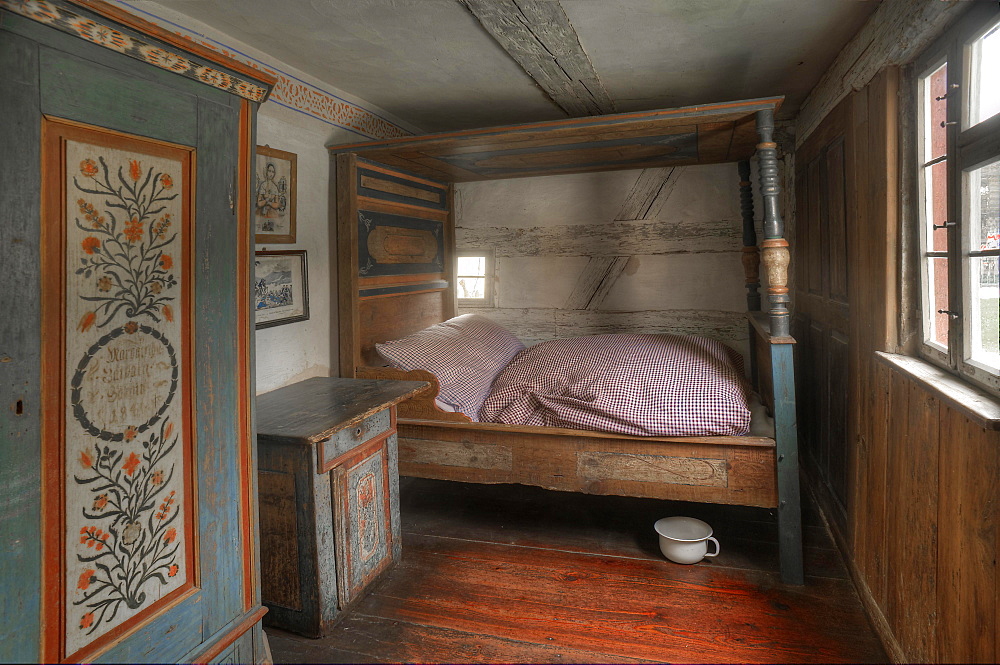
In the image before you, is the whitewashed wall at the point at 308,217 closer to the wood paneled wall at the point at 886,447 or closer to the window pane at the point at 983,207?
the wood paneled wall at the point at 886,447

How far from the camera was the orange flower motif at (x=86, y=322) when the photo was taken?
137cm

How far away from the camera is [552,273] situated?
186 inches

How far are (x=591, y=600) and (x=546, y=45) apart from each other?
2542 mm

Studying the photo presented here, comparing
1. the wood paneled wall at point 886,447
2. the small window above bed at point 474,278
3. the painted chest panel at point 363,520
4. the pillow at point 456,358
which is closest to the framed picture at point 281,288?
the pillow at point 456,358

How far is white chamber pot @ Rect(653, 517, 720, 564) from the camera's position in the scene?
2754mm

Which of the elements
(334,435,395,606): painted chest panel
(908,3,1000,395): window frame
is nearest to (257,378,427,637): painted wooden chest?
(334,435,395,606): painted chest panel

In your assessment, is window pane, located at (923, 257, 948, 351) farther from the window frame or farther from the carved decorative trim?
the carved decorative trim

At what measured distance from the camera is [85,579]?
1388 mm

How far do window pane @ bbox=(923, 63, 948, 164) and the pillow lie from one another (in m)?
2.26

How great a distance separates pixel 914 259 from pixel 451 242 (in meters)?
3.32

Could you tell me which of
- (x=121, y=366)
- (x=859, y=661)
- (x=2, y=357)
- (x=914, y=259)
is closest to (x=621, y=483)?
(x=859, y=661)

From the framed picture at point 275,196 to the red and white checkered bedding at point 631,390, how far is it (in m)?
1.43

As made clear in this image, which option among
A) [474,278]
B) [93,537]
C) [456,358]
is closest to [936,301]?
[456,358]

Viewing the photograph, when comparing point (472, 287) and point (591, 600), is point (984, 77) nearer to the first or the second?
point (591, 600)
